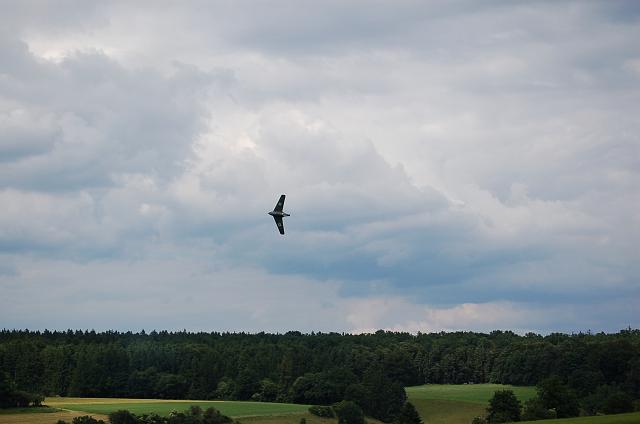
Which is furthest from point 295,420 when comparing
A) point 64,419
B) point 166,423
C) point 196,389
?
point 196,389

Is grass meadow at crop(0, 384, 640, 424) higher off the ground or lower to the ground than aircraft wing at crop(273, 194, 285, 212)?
lower

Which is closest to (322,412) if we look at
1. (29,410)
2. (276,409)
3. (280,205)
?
(276,409)

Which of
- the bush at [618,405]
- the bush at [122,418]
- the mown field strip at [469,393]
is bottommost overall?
the bush at [122,418]

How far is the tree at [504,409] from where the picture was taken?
408 ft

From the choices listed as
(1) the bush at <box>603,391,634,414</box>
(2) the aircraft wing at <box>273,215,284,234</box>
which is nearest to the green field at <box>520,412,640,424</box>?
(1) the bush at <box>603,391,634,414</box>

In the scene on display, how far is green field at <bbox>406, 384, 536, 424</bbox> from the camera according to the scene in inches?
6251

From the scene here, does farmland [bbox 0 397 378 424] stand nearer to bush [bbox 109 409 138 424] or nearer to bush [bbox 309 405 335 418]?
bush [bbox 309 405 335 418]

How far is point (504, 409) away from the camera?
12688cm

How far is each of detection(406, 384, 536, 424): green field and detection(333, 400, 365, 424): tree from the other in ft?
51.3

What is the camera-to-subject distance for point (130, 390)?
192 m

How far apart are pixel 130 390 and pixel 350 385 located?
1946 inches

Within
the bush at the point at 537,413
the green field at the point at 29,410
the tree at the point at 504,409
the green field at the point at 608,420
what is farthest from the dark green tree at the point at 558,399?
the green field at the point at 29,410

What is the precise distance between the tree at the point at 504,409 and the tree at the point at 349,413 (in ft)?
84.5

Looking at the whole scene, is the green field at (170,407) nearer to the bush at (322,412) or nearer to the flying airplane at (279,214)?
the bush at (322,412)
